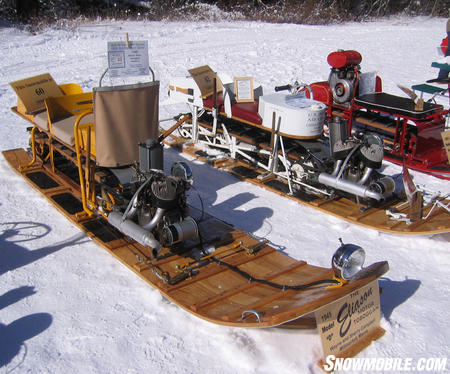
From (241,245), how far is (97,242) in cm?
154

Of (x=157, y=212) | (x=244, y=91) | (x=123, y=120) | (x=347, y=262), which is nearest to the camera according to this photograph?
(x=347, y=262)

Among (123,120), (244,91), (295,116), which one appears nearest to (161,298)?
(123,120)

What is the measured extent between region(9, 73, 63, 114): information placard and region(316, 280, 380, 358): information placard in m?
5.01

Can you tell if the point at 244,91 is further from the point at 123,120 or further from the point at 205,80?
the point at 123,120

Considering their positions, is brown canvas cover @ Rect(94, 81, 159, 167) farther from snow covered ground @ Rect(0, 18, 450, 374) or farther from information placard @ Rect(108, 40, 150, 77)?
snow covered ground @ Rect(0, 18, 450, 374)

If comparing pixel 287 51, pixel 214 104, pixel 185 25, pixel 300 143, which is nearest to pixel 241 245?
pixel 300 143

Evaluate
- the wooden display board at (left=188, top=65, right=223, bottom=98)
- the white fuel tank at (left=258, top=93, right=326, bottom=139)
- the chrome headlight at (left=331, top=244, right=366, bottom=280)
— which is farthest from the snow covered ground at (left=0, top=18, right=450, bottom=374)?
the wooden display board at (left=188, top=65, right=223, bottom=98)

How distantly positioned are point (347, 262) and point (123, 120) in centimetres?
283

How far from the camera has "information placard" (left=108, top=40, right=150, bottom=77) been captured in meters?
5.16

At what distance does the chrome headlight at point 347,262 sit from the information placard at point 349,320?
158 mm

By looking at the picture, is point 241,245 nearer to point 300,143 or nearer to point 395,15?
point 300,143

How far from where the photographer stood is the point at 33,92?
22.2ft

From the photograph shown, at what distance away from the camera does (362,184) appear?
6.12 meters

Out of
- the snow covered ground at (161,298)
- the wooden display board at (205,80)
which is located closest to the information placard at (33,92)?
the snow covered ground at (161,298)
